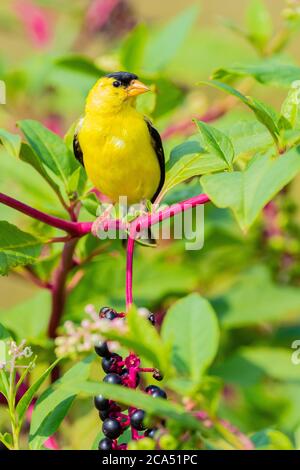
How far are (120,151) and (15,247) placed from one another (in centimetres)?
35

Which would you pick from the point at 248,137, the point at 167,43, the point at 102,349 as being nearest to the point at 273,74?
the point at 248,137

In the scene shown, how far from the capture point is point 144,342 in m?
0.79

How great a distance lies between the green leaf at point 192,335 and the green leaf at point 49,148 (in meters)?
0.33

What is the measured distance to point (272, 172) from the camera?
2.87 ft

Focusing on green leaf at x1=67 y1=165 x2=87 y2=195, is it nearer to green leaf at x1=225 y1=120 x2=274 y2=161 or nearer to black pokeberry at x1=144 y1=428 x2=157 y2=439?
green leaf at x1=225 y1=120 x2=274 y2=161

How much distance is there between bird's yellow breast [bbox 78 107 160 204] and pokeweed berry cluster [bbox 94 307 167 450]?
486 mm

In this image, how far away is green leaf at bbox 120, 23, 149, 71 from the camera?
1925mm

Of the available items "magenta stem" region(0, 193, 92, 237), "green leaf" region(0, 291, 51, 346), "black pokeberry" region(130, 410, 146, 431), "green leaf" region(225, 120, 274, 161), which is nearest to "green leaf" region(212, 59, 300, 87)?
"green leaf" region(225, 120, 274, 161)

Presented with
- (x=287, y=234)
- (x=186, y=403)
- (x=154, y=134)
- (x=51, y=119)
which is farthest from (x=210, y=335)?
(x=51, y=119)

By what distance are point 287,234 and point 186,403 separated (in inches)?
44.7

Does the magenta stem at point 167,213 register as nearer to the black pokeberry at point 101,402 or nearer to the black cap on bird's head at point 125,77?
the black pokeberry at point 101,402

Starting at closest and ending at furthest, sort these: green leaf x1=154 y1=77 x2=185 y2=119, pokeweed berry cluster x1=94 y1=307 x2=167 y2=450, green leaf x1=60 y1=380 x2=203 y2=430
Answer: green leaf x1=60 y1=380 x2=203 y2=430 → pokeweed berry cluster x1=94 y1=307 x2=167 y2=450 → green leaf x1=154 y1=77 x2=185 y2=119

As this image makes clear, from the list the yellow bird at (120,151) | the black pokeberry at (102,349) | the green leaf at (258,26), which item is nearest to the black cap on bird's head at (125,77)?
the yellow bird at (120,151)
